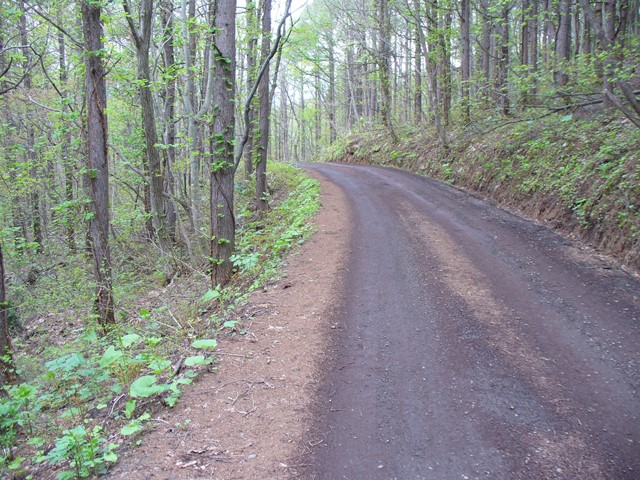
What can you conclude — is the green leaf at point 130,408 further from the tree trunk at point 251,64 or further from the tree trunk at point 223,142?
the tree trunk at point 251,64

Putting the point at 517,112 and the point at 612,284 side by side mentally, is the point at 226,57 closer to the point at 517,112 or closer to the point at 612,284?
the point at 612,284

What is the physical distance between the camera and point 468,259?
7.38m

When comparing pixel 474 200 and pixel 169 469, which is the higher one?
pixel 474 200

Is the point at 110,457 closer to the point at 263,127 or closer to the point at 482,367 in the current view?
the point at 482,367

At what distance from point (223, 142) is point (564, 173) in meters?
7.71

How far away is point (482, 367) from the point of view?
172 inches

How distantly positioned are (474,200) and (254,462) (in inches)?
409

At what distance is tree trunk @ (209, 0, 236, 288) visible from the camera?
679cm

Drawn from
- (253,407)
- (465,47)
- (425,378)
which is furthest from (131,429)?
(465,47)

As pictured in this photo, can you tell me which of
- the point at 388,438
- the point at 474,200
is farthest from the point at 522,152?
the point at 388,438

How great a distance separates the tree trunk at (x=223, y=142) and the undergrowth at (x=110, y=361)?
38 cm

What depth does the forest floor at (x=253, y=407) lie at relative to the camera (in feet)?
10.6

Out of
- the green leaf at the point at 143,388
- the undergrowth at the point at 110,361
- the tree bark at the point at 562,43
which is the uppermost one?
the tree bark at the point at 562,43

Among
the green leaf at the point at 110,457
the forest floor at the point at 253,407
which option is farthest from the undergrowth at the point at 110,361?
the forest floor at the point at 253,407
